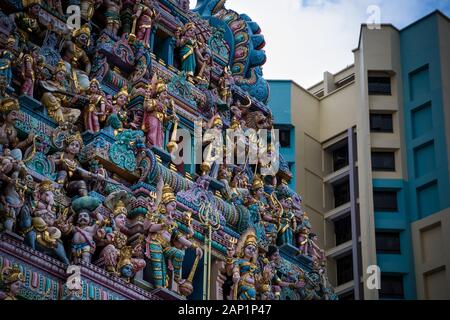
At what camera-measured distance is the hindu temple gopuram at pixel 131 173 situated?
2336 cm

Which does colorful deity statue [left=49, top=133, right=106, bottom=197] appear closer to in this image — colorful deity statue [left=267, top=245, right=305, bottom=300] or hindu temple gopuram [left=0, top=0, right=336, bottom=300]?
hindu temple gopuram [left=0, top=0, right=336, bottom=300]

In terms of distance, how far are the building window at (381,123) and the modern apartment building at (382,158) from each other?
0.03m

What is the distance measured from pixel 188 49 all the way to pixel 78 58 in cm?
271

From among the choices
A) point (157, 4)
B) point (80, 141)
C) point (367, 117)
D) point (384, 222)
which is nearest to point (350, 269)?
point (384, 222)

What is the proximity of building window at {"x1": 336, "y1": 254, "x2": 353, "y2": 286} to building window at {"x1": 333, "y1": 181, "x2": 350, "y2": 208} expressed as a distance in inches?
70.8

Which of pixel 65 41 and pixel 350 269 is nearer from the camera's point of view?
pixel 65 41

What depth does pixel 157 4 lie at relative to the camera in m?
28.7

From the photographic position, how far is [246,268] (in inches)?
1021

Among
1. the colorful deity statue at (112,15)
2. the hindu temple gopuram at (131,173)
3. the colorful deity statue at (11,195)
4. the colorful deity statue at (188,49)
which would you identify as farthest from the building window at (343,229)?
the colorful deity statue at (11,195)

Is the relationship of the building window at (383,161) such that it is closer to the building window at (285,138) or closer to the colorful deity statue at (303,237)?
the building window at (285,138)

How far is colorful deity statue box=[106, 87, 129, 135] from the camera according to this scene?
2595 cm
